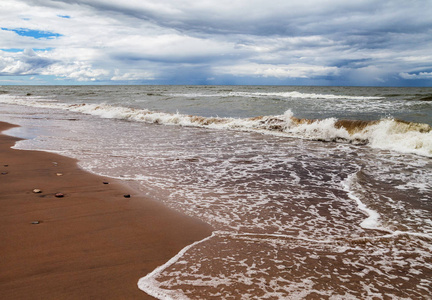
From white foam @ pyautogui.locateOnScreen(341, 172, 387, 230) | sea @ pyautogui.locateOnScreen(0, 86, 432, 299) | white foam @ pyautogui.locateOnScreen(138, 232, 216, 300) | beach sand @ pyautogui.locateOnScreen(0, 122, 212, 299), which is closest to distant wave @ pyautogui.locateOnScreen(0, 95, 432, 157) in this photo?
sea @ pyautogui.locateOnScreen(0, 86, 432, 299)

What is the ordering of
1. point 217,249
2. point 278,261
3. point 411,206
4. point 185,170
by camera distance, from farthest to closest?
point 185,170
point 411,206
point 217,249
point 278,261

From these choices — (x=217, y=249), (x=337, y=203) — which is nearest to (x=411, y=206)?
(x=337, y=203)

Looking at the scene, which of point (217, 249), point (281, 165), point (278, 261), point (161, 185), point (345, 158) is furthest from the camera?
point (345, 158)

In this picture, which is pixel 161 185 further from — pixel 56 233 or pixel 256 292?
pixel 256 292

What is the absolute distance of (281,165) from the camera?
24.4 feet

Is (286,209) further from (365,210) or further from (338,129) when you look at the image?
(338,129)

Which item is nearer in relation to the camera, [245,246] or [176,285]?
[176,285]

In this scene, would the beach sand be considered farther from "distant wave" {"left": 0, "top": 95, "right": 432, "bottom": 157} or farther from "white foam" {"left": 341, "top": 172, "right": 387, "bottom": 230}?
"distant wave" {"left": 0, "top": 95, "right": 432, "bottom": 157}

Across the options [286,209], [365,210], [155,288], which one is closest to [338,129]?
[365,210]

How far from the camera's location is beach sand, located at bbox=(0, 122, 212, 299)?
2.47 meters

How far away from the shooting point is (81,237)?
332 cm

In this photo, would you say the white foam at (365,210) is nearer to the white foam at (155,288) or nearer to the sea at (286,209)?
the sea at (286,209)

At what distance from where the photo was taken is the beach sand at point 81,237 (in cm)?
Result: 247

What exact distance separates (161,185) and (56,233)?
7.84ft
